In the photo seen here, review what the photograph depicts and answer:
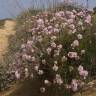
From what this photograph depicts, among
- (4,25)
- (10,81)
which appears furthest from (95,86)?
(4,25)

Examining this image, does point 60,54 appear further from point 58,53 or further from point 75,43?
point 75,43

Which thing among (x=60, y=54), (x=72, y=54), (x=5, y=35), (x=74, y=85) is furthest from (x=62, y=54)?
(x=5, y=35)

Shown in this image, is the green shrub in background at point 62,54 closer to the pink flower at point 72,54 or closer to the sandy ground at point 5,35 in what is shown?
the pink flower at point 72,54

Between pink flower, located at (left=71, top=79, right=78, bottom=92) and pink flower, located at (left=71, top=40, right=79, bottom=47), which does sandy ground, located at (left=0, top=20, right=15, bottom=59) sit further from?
pink flower, located at (left=71, top=79, right=78, bottom=92)

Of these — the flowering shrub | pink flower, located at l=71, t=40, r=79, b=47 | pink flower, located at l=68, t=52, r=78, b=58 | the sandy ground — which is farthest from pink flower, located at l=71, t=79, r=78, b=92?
the sandy ground

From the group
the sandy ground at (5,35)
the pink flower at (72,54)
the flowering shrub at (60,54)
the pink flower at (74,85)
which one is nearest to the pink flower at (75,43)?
the flowering shrub at (60,54)

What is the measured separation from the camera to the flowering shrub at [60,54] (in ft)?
26.7

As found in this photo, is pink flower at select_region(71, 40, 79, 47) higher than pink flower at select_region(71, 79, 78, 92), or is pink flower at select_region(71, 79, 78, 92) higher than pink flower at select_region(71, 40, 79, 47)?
pink flower at select_region(71, 40, 79, 47)

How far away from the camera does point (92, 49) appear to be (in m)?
8.59

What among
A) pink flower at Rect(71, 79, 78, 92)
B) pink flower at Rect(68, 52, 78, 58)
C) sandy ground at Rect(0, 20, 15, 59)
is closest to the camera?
pink flower at Rect(71, 79, 78, 92)

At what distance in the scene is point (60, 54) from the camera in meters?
8.31

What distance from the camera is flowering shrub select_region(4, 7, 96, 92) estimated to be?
8.15 m

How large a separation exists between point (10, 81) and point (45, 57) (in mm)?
2307

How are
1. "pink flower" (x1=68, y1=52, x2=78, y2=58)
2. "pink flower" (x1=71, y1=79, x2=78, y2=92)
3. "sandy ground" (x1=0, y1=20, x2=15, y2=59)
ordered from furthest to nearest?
1. "sandy ground" (x1=0, y1=20, x2=15, y2=59)
2. "pink flower" (x1=68, y1=52, x2=78, y2=58)
3. "pink flower" (x1=71, y1=79, x2=78, y2=92)
